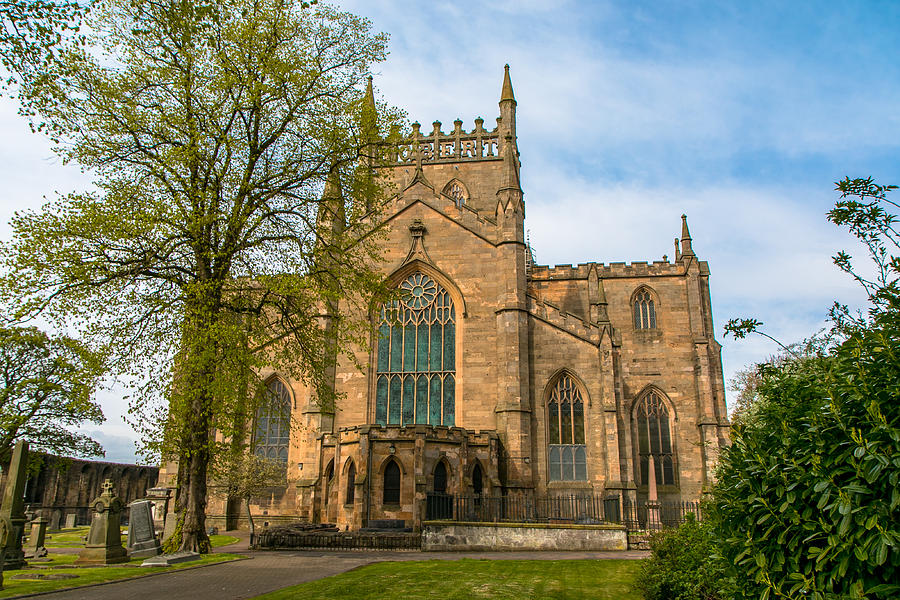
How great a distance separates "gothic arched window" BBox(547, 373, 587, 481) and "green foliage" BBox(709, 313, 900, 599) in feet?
70.4

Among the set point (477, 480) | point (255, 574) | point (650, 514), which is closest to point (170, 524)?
point (255, 574)

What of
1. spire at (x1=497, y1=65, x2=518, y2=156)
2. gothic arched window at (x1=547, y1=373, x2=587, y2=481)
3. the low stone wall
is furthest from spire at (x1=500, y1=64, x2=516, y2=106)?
the low stone wall

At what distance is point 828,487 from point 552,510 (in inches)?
873

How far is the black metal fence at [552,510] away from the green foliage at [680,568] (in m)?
11.0

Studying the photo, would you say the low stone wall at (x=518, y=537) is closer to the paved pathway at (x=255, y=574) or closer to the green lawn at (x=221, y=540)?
the paved pathway at (x=255, y=574)

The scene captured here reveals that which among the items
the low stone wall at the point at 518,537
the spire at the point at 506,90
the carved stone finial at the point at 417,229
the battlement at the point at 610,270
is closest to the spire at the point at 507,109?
the spire at the point at 506,90

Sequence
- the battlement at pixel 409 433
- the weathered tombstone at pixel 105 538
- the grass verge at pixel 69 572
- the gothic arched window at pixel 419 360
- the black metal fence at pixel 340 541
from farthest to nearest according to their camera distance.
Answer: the gothic arched window at pixel 419 360 → the battlement at pixel 409 433 → the black metal fence at pixel 340 541 → the weathered tombstone at pixel 105 538 → the grass verge at pixel 69 572

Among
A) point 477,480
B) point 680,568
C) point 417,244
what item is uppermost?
point 417,244

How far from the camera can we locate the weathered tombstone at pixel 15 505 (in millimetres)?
14703

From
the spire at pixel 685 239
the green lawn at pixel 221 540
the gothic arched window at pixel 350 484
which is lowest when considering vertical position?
the green lawn at pixel 221 540

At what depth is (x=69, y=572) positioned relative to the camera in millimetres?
13719

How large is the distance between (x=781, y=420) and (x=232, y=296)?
15020mm

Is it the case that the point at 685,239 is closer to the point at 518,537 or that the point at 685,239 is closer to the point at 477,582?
the point at 518,537

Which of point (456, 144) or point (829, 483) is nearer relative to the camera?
point (829, 483)
